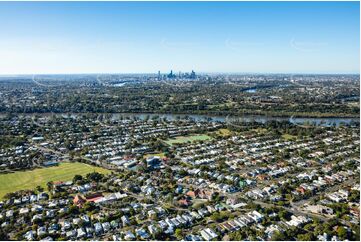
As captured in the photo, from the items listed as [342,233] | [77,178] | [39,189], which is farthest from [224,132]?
[342,233]

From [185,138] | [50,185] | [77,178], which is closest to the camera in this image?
[50,185]

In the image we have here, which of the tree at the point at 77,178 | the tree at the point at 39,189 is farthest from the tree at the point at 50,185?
the tree at the point at 77,178

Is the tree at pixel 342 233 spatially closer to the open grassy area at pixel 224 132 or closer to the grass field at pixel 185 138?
the grass field at pixel 185 138

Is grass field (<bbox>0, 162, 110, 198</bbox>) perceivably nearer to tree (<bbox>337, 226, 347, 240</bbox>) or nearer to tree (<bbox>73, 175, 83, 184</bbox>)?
tree (<bbox>73, 175, 83, 184</bbox>)

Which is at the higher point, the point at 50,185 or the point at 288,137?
the point at 288,137

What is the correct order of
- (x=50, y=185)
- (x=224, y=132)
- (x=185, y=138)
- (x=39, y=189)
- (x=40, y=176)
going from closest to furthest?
(x=39, y=189) → (x=50, y=185) → (x=40, y=176) → (x=185, y=138) → (x=224, y=132)

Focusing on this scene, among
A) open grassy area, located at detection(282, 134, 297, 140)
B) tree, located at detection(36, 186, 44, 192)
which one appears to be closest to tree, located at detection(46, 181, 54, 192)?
tree, located at detection(36, 186, 44, 192)

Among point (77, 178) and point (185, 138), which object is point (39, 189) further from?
point (185, 138)

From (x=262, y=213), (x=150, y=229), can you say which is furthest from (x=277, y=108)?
(x=150, y=229)

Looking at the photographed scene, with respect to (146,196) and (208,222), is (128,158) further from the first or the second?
(208,222)

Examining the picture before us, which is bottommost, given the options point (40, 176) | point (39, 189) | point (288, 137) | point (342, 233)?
point (40, 176)
